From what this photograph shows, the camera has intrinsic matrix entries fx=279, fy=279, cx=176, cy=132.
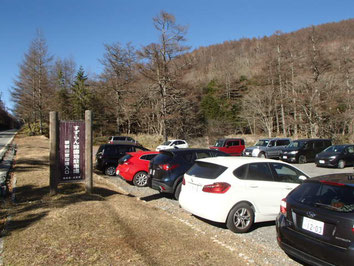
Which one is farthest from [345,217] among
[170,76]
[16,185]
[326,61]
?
[326,61]

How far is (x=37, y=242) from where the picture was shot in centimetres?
439

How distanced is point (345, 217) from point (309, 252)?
2.39ft

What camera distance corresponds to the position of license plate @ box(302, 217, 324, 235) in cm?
370

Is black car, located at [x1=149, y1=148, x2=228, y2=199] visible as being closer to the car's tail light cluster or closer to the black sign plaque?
the car's tail light cluster

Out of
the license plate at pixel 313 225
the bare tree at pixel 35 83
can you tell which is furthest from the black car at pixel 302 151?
the bare tree at pixel 35 83

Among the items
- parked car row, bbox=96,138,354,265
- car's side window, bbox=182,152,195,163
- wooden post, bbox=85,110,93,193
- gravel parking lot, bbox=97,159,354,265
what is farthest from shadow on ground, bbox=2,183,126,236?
car's side window, bbox=182,152,195,163

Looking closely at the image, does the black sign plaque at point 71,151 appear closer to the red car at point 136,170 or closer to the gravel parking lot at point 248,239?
the gravel parking lot at point 248,239

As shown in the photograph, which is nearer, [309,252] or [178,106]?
[309,252]

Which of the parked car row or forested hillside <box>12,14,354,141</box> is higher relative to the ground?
forested hillside <box>12,14,354,141</box>

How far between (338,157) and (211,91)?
36.2 m

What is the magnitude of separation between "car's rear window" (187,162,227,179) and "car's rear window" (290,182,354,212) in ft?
5.77

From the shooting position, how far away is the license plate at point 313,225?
3701 mm

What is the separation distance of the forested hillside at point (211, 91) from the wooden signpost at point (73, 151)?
977 inches

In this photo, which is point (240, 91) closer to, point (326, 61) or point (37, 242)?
point (326, 61)
